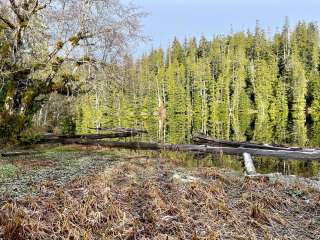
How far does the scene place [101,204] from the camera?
6227mm

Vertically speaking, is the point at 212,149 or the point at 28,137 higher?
the point at 28,137

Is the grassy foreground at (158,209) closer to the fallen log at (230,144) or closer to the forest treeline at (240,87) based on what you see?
the fallen log at (230,144)

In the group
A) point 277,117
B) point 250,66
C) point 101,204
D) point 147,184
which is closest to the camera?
point 101,204

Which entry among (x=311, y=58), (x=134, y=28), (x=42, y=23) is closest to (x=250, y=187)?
(x=134, y=28)

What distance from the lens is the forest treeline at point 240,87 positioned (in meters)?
72.2

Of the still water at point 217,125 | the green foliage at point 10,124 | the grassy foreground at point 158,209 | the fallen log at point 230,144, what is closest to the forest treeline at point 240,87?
the still water at point 217,125

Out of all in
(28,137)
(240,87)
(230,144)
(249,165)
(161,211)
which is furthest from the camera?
(240,87)

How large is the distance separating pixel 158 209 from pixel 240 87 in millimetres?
76429

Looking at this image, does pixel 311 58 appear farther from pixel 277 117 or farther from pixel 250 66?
pixel 277 117

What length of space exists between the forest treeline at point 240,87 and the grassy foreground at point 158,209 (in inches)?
2076

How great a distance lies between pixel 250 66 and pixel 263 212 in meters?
82.8

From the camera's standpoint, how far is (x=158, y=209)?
6.29 meters

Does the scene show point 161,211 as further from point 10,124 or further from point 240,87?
point 240,87

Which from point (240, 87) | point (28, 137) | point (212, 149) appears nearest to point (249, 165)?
point (212, 149)
